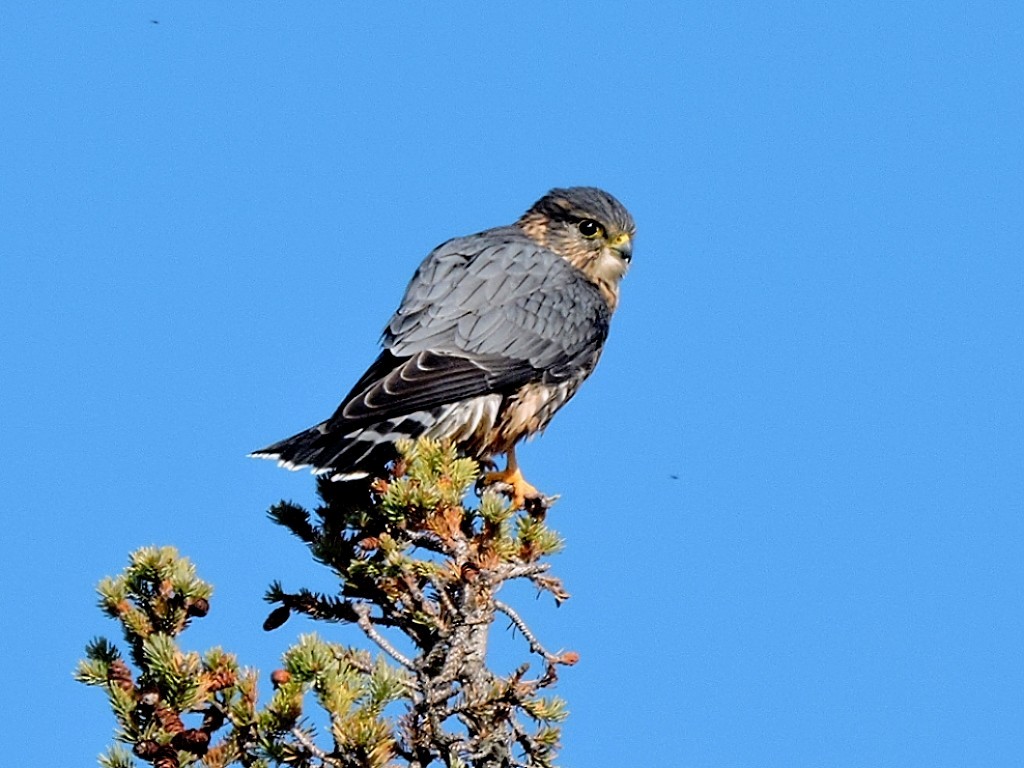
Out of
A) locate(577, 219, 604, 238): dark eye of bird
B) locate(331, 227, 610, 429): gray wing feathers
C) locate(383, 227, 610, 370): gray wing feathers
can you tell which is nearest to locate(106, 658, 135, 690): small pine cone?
locate(331, 227, 610, 429): gray wing feathers

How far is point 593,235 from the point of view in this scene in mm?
6363

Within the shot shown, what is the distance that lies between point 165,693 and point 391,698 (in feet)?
1.63

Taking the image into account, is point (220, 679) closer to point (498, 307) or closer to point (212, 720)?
point (212, 720)

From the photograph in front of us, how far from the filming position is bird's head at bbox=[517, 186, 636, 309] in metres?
6.32

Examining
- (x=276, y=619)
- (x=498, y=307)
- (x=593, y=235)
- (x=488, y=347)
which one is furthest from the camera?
(x=593, y=235)

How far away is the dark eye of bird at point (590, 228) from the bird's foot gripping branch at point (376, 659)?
2.56 m

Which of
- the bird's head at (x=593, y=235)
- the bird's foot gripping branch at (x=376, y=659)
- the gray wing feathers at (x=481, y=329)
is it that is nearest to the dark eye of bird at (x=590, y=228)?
the bird's head at (x=593, y=235)

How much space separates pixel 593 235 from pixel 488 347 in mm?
1214

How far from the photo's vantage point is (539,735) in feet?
11.2

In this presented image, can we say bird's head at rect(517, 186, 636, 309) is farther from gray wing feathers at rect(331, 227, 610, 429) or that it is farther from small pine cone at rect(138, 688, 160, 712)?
small pine cone at rect(138, 688, 160, 712)

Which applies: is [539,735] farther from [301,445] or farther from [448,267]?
[448,267]

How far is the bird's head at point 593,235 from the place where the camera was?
6.32 m

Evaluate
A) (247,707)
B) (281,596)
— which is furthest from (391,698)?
(281,596)

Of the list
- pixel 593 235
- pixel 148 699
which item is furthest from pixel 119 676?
pixel 593 235
